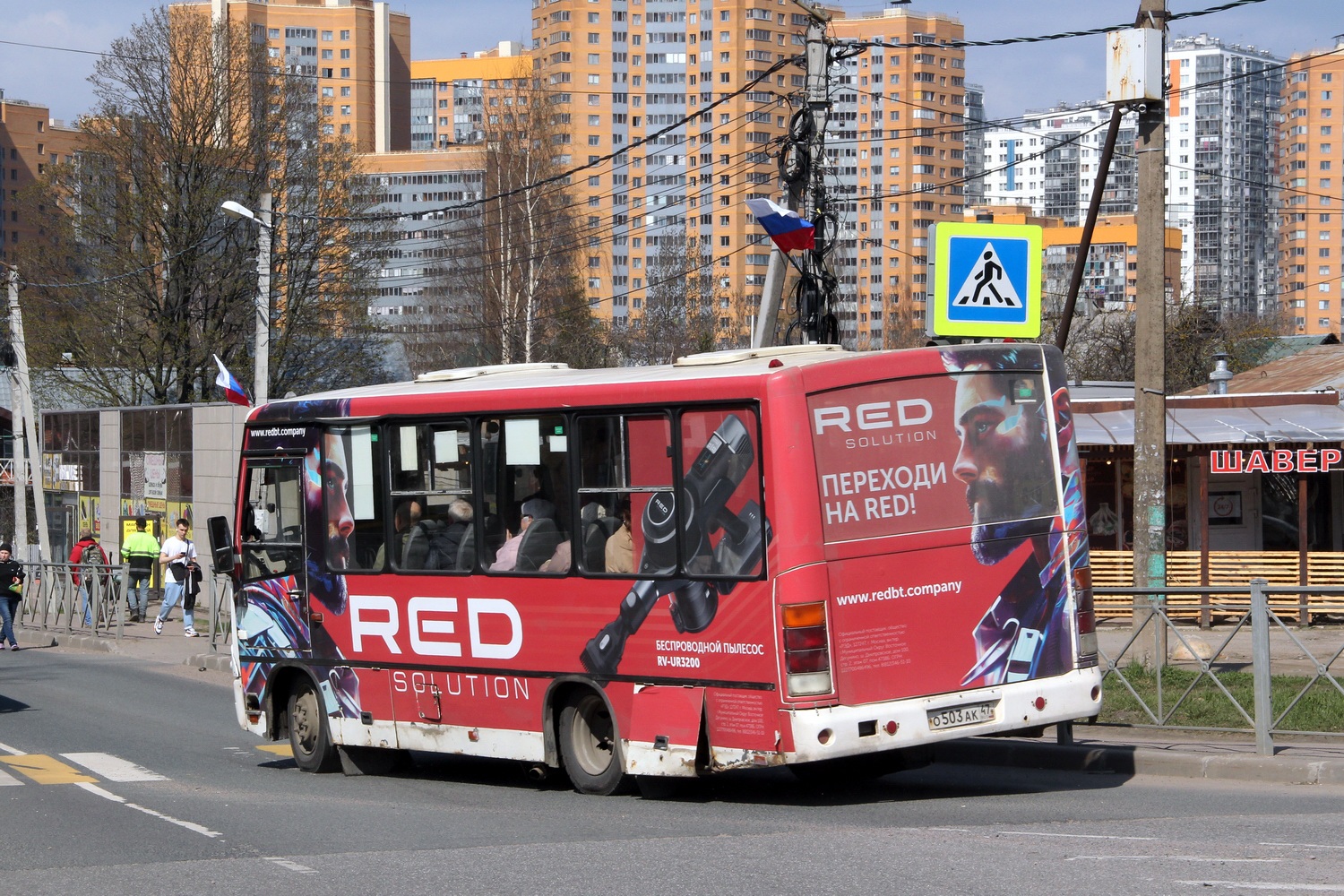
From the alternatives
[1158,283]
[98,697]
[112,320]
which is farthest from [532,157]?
[1158,283]

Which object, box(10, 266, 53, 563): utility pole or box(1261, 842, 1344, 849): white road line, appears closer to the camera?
box(1261, 842, 1344, 849): white road line

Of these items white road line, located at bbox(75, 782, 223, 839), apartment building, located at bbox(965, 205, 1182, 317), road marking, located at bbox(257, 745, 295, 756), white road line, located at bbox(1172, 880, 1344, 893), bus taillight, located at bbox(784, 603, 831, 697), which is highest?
apartment building, located at bbox(965, 205, 1182, 317)

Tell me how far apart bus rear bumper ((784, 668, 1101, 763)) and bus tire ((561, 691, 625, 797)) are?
5.49ft

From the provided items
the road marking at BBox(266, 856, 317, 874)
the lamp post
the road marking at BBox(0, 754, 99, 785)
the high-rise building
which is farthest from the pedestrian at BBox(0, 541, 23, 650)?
the high-rise building

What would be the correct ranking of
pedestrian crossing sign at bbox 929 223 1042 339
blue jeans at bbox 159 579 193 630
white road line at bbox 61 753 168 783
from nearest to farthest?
white road line at bbox 61 753 168 783 → pedestrian crossing sign at bbox 929 223 1042 339 → blue jeans at bbox 159 579 193 630

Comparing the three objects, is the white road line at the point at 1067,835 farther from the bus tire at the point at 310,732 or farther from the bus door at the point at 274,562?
the bus door at the point at 274,562

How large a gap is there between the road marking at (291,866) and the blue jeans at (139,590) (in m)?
19.9

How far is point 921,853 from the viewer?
7.43m

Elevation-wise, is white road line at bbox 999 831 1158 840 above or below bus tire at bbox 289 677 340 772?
above

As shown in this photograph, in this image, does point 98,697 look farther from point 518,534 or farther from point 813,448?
point 813,448

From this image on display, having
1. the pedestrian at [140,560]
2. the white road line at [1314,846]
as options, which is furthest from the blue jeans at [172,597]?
Result: the white road line at [1314,846]

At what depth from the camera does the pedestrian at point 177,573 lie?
25.9 meters

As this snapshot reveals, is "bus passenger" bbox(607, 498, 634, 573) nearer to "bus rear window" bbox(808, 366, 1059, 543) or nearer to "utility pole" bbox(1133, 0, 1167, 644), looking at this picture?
"bus rear window" bbox(808, 366, 1059, 543)

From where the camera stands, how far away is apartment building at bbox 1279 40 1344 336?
16050 cm
